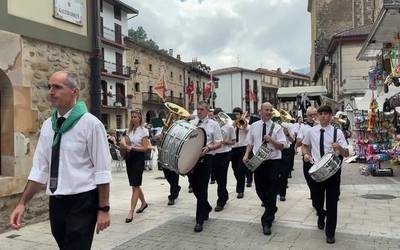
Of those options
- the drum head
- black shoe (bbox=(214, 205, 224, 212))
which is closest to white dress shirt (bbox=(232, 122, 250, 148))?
black shoe (bbox=(214, 205, 224, 212))

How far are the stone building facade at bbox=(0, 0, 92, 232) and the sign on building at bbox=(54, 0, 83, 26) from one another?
131mm

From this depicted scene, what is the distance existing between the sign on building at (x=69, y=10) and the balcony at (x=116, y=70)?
34718 mm

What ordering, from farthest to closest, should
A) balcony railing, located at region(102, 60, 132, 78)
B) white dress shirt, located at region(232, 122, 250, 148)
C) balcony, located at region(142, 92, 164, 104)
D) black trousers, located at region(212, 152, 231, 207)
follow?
balcony, located at region(142, 92, 164, 104) < balcony railing, located at region(102, 60, 132, 78) < white dress shirt, located at region(232, 122, 250, 148) < black trousers, located at region(212, 152, 231, 207)

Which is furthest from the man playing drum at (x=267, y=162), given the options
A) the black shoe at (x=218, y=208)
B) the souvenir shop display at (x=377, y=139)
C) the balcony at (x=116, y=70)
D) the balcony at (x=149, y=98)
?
the balcony at (x=149, y=98)

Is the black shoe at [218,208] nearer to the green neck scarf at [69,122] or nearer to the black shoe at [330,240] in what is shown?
the black shoe at [330,240]

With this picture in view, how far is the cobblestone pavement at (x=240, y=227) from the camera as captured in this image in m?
5.99

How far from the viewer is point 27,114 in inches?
278

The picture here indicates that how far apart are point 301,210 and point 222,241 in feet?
7.59

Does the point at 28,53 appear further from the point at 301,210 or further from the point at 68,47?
the point at 301,210

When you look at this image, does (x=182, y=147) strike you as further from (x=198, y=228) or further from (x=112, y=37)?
(x=112, y=37)

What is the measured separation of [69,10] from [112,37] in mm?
38169

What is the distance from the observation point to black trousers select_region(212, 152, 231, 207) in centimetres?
823

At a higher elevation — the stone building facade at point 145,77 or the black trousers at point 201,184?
the stone building facade at point 145,77

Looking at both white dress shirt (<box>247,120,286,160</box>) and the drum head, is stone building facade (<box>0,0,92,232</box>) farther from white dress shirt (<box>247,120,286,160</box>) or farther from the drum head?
white dress shirt (<box>247,120,286,160</box>)
